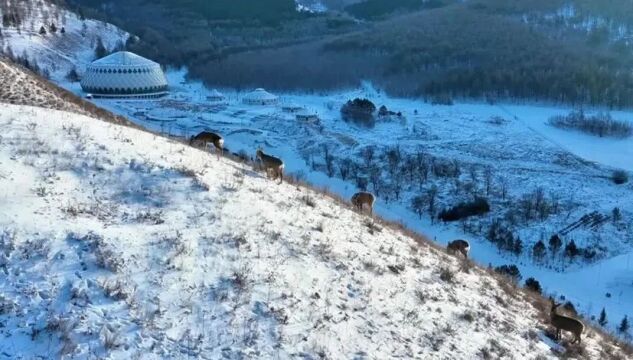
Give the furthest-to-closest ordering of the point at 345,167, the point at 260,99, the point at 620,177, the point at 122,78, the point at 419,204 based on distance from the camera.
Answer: the point at 122,78 < the point at 260,99 < the point at 345,167 < the point at 620,177 < the point at 419,204

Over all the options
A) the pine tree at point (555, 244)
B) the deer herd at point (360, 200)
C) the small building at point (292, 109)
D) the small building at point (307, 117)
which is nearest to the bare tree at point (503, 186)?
the pine tree at point (555, 244)

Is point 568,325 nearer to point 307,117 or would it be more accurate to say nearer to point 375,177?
point 375,177

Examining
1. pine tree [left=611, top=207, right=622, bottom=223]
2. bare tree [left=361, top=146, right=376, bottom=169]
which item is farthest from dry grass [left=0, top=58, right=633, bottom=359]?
pine tree [left=611, top=207, right=622, bottom=223]

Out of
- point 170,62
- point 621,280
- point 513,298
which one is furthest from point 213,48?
point 513,298

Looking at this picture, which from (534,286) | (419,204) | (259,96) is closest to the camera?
(534,286)

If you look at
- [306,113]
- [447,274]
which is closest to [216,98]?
[306,113]

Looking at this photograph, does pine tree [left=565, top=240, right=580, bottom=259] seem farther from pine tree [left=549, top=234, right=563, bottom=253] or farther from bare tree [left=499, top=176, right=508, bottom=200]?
bare tree [left=499, top=176, right=508, bottom=200]
